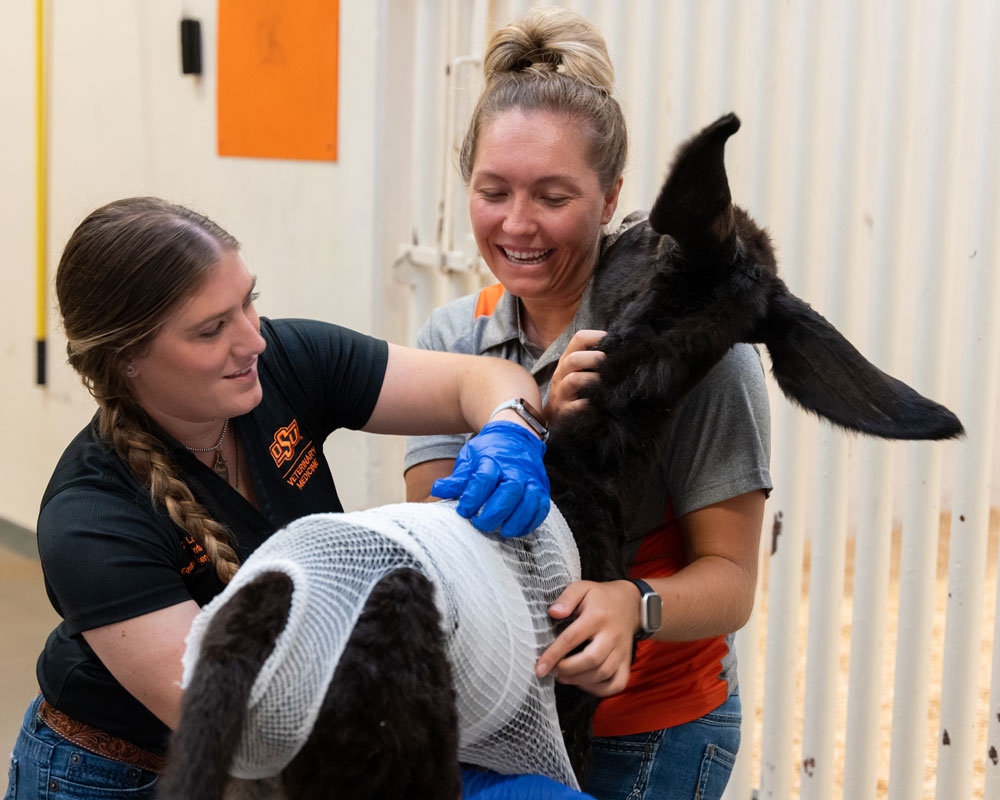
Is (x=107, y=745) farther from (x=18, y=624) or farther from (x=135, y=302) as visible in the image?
(x=18, y=624)

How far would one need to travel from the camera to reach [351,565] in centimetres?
77

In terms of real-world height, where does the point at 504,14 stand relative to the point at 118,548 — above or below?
above

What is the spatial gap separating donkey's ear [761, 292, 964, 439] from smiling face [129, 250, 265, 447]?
609 mm

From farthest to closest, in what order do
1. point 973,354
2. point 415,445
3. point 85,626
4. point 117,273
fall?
point 973,354, point 415,445, point 117,273, point 85,626

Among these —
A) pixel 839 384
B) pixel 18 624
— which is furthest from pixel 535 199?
pixel 18 624

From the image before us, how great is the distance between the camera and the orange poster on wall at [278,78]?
9.52ft

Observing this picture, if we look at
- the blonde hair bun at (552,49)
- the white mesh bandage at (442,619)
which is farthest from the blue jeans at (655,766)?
the blonde hair bun at (552,49)

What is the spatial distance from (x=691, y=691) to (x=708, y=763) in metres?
0.09

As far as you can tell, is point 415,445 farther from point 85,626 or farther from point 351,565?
point 351,565

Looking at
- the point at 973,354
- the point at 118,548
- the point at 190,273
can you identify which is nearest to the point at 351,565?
the point at 118,548

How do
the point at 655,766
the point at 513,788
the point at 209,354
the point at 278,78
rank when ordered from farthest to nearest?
the point at 278,78 < the point at 655,766 < the point at 209,354 < the point at 513,788

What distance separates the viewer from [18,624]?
350cm

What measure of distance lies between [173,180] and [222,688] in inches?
124

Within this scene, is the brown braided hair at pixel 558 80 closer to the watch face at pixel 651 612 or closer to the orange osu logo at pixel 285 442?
the orange osu logo at pixel 285 442
